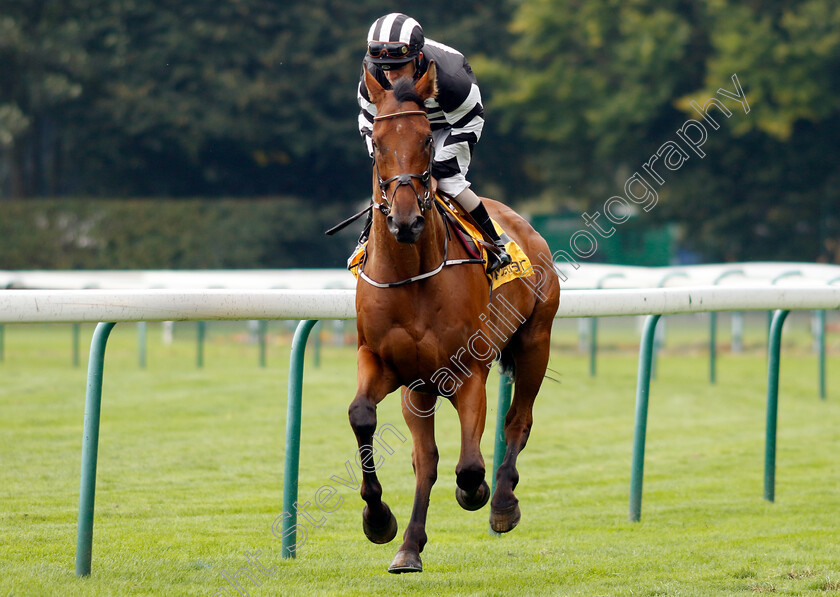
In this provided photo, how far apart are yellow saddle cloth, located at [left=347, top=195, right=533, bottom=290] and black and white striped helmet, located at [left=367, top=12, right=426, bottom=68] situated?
27.0 inches

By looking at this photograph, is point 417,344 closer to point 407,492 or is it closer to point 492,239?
point 492,239

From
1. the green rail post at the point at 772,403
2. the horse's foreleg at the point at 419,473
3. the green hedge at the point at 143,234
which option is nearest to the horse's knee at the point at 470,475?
the horse's foreleg at the point at 419,473

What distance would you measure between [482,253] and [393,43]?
3.32 feet

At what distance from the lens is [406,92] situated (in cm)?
416

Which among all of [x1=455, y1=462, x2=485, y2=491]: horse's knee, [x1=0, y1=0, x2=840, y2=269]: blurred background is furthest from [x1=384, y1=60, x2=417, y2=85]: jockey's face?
[x1=0, y1=0, x2=840, y2=269]: blurred background

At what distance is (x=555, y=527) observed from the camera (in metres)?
5.86

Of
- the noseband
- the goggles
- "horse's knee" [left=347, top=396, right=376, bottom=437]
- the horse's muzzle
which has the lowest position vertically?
"horse's knee" [left=347, top=396, right=376, bottom=437]

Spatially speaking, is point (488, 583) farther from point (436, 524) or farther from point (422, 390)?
point (436, 524)

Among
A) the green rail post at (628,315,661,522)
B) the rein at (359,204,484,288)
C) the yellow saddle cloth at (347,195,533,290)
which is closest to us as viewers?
the rein at (359,204,484,288)

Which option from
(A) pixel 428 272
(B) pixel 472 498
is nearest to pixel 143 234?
(B) pixel 472 498

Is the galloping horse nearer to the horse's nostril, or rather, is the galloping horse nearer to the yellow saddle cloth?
the horse's nostril

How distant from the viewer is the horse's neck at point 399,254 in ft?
14.1

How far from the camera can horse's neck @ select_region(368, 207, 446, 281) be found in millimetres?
4289

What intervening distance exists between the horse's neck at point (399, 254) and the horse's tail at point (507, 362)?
1.27 metres
